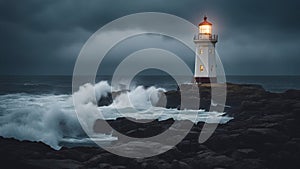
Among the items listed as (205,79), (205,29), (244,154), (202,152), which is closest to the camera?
(244,154)

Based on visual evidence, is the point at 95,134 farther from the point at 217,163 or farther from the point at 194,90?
the point at 194,90

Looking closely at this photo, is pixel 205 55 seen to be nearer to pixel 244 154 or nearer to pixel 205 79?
pixel 205 79

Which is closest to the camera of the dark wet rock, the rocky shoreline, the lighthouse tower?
the rocky shoreline

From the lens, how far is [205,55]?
74.8 feet

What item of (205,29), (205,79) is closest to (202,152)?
(205,79)

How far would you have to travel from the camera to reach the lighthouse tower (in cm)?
2270

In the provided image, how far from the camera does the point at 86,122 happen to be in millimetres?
14945

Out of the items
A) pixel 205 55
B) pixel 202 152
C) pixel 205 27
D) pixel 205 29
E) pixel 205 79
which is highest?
pixel 205 27

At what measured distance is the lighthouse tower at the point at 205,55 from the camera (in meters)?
22.7

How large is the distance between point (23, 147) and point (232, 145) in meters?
4.78

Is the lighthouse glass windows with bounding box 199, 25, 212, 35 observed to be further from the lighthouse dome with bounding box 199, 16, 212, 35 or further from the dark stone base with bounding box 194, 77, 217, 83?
the dark stone base with bounding box 194, 77, 217, 83

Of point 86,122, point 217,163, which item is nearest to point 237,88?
point 86,122

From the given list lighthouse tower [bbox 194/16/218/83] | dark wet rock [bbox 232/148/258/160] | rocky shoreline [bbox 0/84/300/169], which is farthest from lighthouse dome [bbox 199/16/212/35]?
dark wet rock [bbox 232/148/258/160]

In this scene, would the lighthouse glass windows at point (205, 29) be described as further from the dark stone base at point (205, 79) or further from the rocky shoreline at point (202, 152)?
the rocky shoreline at point (202, 152)
